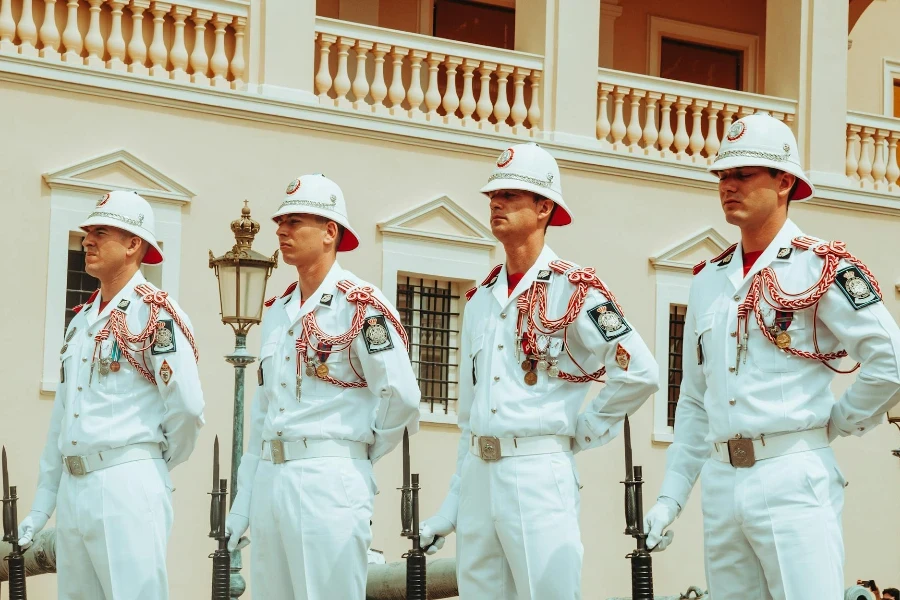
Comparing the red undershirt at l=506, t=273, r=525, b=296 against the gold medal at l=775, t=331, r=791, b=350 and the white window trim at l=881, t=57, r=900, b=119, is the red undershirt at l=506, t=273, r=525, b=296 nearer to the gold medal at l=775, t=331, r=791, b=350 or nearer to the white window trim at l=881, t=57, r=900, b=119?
the gold medal at l=775, t=331, r=791, b=350

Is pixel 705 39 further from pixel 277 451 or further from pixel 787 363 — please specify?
pixel 787 363

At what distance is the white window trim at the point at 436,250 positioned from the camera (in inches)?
698

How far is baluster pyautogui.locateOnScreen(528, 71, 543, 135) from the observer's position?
18656 mm

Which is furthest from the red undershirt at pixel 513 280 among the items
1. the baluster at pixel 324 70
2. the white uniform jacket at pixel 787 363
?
the baluster at pixel 324 70

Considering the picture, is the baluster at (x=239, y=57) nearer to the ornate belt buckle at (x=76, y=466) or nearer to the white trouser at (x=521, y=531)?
the ornate belt buckle at (x=76, y=466)

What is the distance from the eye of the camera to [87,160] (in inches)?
633

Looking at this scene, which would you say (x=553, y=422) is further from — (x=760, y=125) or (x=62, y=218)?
(x=62, y=218)

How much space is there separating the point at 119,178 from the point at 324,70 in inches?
92.8

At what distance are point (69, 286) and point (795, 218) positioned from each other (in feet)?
27.1

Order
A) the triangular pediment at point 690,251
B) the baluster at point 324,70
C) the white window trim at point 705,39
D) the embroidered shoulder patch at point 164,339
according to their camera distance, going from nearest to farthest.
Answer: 1. the embroidered shoulder patch at point 164,339
2. the baluster at point 324,70
3. the triangular pediment at point 690,251
4. the white window trim at point 705,39

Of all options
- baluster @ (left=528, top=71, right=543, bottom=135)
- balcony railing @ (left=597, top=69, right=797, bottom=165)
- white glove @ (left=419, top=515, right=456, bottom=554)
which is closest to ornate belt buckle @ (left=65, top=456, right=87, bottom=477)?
white glove @ (left=419, top=515, right=456, bottom=554)

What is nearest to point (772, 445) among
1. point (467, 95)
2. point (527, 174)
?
point (527, 174)

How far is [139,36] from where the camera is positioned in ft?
53.6

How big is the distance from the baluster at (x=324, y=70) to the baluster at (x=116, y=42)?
197cm
